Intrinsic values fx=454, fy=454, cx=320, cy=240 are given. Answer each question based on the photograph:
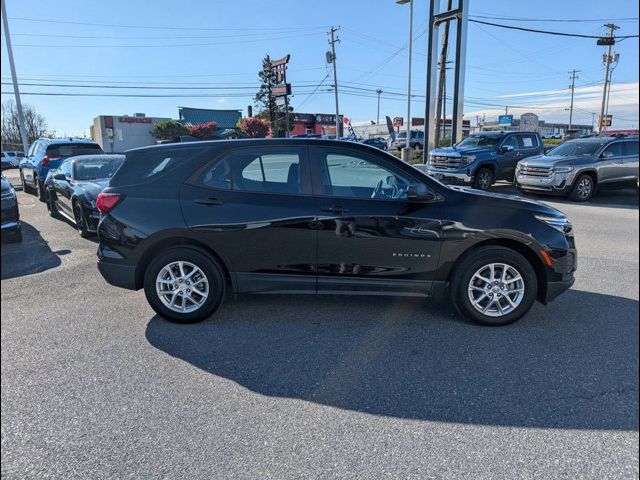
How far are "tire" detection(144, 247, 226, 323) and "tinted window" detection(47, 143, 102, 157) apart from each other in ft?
31.5

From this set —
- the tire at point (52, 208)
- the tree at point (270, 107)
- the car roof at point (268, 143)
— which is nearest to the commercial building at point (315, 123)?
the tree at point (270, 107)

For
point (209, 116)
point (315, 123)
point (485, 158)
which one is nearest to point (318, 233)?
point (485, 158)

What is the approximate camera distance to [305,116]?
7694 cm

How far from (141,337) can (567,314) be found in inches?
161

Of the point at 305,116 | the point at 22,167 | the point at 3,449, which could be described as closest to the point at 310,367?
the point at 3,449

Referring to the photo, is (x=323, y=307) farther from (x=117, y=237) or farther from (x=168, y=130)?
(x=168, y=130)

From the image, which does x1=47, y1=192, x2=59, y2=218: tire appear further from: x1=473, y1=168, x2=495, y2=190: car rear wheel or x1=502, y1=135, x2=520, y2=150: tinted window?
x1=502, y1=135, x2=520, y2=150: tinted window

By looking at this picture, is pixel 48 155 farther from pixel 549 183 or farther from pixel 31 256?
pixel 549 183

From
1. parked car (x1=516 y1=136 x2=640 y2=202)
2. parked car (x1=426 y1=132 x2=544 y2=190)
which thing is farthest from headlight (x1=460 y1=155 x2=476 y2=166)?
parked car (x1=516 y1=136 x2=640 y2=202)

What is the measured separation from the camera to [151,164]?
4.38 meters

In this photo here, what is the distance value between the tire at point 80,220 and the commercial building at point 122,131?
50.5 meters

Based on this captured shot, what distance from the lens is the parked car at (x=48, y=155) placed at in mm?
11962

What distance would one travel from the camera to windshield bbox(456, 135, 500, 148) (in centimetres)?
1538

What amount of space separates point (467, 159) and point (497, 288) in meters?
11.5
